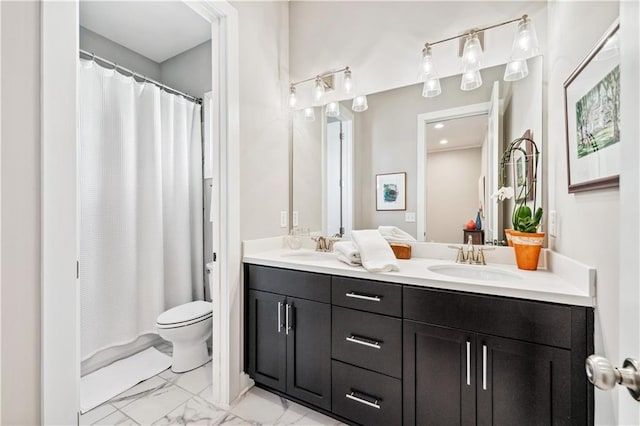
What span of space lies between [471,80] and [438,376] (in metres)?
1.54

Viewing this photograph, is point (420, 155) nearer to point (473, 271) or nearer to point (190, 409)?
point (473, 271)

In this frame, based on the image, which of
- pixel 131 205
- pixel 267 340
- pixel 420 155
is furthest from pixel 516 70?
pixel 131 205

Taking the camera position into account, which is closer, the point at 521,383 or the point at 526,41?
the point at 521,383

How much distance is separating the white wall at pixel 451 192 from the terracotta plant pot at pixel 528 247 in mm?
302

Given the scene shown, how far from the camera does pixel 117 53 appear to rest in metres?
2.57

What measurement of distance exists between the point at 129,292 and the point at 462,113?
2.72 metres

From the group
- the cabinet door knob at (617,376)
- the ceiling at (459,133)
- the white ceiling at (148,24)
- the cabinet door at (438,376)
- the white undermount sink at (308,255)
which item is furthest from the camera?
the white ceiling at (148,24)

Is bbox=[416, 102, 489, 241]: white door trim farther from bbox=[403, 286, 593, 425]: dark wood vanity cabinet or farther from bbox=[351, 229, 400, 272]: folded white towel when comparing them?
bbox=[403, 286, 593, 425]: dark wood vanity cabinet

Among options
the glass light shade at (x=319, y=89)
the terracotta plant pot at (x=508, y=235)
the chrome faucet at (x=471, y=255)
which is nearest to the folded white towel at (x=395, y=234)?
the chrome faucet at (x=471, y=255)

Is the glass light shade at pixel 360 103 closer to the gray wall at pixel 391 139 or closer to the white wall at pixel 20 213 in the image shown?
the gray wall at pixel 391 139

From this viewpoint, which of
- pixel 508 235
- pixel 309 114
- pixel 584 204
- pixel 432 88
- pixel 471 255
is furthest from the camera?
pixel 309 114

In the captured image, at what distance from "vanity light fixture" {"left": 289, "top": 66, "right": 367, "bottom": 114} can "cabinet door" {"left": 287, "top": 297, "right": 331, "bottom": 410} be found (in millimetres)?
1365

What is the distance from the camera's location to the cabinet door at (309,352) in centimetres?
151

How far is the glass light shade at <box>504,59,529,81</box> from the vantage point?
147 cm
